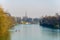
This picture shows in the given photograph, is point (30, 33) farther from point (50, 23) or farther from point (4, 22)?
point (4, 22)

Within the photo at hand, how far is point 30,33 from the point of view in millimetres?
3527

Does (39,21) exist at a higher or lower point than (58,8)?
lower

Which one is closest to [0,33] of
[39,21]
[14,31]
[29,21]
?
[14,31]


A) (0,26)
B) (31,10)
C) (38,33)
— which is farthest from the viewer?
(38,33)

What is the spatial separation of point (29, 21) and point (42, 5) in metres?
0.43

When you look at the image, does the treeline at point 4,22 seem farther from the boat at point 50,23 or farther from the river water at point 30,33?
the boat at point 50,23

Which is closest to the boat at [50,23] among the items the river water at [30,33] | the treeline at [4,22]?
the river water at [30,33]

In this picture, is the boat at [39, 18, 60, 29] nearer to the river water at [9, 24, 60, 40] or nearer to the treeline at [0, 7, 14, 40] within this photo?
the river water at [9, 24, 60, 40]

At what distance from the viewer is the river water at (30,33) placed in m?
3.23

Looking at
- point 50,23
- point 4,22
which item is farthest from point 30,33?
point 4,22

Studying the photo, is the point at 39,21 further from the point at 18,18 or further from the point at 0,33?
the point at 0,33

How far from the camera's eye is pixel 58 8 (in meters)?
3.20

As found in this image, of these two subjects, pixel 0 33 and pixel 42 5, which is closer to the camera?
pixel 0 33

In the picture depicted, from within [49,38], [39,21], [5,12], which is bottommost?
[49,38]
